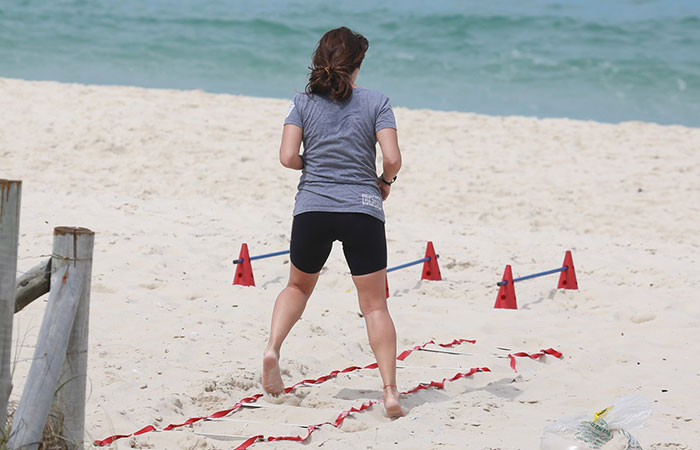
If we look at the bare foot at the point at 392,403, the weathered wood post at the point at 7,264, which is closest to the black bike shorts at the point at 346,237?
the bare foot at the point at 392,403

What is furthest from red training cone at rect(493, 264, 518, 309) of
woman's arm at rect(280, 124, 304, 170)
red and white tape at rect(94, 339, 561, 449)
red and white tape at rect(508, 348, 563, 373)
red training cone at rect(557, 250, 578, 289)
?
woman's arm at rect(280, 124, 304, 170)

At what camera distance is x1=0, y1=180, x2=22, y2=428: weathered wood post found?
2484 mm

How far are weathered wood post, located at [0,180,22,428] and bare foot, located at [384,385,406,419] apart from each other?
1.59m

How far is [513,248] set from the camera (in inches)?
296

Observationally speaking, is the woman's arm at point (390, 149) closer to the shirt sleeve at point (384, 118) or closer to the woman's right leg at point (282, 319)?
the shirt sleeve at point (384, 118)

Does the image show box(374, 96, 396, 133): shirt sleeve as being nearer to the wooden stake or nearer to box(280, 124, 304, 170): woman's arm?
box(280, 124, 304, 170): woman's arm

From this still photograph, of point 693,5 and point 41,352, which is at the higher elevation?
point 693,5

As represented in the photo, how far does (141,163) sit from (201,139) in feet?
4.19

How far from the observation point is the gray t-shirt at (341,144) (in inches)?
140

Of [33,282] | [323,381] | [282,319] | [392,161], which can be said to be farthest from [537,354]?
[33,282]

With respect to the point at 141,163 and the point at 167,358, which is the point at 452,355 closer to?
the point at 167,358

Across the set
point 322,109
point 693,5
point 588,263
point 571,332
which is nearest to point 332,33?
point 322,109

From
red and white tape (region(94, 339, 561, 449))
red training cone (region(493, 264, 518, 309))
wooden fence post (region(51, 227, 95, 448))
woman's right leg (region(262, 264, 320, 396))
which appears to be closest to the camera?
wooden fence post (region(51, 227, 95, 448))

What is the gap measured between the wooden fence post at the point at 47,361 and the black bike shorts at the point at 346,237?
1.19m
